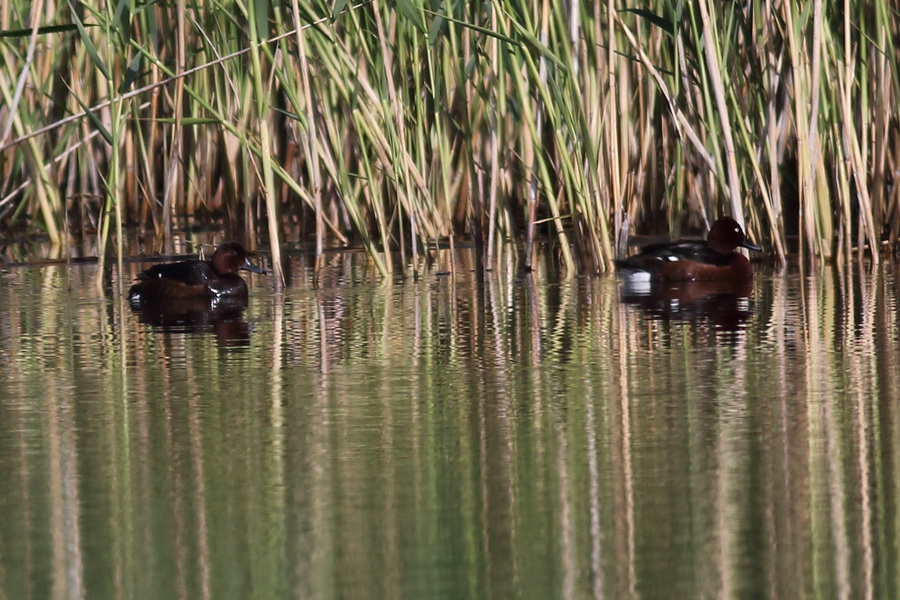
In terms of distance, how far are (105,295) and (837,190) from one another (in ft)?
10.3

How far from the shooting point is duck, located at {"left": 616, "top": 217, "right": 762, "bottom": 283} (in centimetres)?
718

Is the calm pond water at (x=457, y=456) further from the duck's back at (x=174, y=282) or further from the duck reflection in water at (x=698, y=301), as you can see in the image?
the duck's back at (x=174, y=282)

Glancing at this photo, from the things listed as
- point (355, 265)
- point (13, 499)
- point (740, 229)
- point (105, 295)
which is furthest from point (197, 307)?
point (13, 499)

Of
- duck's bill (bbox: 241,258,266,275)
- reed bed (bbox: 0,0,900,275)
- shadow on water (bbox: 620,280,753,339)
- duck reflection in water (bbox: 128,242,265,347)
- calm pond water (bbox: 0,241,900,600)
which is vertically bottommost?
calm pond water (bbox: 0,241,900,600)

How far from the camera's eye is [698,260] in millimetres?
7383

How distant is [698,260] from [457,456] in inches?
161

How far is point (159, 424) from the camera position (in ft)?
12.8

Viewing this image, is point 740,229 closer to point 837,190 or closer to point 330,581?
point 837,190

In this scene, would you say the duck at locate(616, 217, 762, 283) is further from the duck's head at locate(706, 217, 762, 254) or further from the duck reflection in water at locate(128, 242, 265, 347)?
the duck reflection in water at locate(128, 242, 265, 347)

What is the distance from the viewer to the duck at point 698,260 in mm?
7178

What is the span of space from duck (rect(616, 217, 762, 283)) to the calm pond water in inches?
45.9

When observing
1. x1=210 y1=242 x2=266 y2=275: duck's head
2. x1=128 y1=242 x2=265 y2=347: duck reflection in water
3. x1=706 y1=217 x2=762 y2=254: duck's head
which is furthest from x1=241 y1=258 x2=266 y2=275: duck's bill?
A: x1=706 y1=217 x2=762 y2=254: duck's head

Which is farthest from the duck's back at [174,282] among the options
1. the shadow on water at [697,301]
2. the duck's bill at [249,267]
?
the shadow on water at [697,301]

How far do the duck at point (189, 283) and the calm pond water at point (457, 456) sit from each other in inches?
29.7
